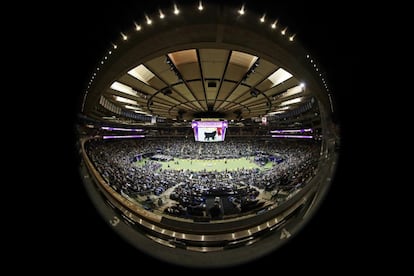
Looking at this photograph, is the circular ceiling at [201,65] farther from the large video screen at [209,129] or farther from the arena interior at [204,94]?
the large video screen at [209,129]

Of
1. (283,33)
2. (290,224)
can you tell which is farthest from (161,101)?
(290,224)

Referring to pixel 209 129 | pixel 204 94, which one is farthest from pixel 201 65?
pixel 209 129

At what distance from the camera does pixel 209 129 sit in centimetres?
563

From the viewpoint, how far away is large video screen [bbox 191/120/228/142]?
538 cm

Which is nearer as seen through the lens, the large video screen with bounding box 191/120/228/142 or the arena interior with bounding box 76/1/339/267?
the arena interior with bounding box 76/1/339/267

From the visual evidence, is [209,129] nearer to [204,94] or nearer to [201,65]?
[204,94]

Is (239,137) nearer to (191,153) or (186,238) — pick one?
(191,153)

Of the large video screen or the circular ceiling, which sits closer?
the circular ceiling

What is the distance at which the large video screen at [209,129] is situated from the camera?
538 cm

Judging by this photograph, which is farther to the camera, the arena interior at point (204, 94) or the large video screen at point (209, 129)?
the large video screen at point (209, 129)

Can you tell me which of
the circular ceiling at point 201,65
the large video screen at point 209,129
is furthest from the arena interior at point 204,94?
the large video screen at point 209,129

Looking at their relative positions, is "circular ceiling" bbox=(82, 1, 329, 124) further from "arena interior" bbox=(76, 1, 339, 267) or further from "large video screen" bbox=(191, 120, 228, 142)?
"large video screen" bbox=(191, 120, 228, 142)

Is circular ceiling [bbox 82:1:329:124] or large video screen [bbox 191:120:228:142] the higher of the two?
circular ceiling [bbox 82:1:329:124]

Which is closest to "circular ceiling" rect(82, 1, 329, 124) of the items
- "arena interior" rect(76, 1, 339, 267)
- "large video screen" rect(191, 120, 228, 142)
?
"arena interior" rect(76, 1, 339, 267)
